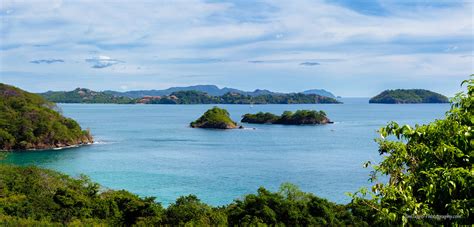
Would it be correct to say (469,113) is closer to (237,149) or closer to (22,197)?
(22,197)

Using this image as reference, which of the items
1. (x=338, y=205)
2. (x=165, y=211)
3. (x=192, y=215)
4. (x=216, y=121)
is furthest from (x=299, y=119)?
(x=192, y=215)

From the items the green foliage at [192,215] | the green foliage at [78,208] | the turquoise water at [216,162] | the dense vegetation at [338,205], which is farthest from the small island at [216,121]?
the green foliage at [192,215]

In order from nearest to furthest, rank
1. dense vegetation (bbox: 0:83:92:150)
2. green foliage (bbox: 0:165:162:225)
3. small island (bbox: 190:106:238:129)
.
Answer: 1. green foliage (bbox: 0:165:162:225)
2. dense vegetation (bbox: 0:83:92:150)
3. small island (bbox: 190:106:238:129)

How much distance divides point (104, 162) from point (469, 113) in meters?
58.6

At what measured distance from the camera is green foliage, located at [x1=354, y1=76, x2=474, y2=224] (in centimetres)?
630

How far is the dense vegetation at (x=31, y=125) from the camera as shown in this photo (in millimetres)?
73688

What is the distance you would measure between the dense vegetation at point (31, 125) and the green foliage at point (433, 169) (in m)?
74.9

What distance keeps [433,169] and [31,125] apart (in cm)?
7850

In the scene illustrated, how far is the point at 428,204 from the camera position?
7078 mm

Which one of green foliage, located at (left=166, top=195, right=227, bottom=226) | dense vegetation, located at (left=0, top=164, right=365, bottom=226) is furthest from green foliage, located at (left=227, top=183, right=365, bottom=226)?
green foliage, located at (left=166, top=195, right=227, bottom=226)

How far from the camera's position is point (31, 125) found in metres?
75.8

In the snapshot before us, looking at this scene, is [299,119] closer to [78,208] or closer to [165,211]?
[165,211]

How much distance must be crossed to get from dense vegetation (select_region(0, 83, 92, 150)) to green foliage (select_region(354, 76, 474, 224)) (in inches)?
2949

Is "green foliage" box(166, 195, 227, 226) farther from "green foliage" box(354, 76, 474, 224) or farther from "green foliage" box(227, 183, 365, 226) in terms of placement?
"green foliage" box(354, 76, 474, 224)
